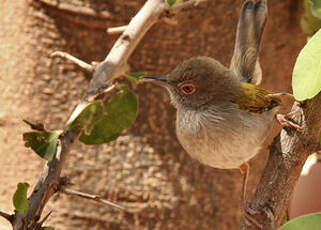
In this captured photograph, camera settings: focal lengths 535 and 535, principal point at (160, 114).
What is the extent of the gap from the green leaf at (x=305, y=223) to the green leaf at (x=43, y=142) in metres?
0.55

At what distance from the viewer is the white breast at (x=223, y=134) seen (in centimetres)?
164

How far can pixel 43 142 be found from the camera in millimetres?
1241

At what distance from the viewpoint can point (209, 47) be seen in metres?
2.37

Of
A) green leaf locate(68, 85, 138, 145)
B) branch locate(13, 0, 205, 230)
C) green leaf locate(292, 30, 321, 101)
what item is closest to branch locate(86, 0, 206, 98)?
branch locate(13, 0, 205, 230)

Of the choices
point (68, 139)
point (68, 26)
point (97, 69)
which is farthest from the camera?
point (68, 26)

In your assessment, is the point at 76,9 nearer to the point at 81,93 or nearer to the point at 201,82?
the point at 81,93

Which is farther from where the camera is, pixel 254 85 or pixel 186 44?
pixel 186 44

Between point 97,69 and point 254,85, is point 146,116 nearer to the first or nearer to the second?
point 254,85

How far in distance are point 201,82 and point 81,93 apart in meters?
0.65

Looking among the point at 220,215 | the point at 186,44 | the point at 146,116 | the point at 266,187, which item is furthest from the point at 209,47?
the point at 266,187

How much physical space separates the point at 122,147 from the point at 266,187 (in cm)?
102

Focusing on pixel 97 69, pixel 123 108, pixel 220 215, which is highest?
pixel 97 69

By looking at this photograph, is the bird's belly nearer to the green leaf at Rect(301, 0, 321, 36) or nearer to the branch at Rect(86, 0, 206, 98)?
the branch at Rect(86, 0, 206, 98)

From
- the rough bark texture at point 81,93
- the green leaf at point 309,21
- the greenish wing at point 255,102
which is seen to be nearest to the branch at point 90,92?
the greenish wing at point 255,102
